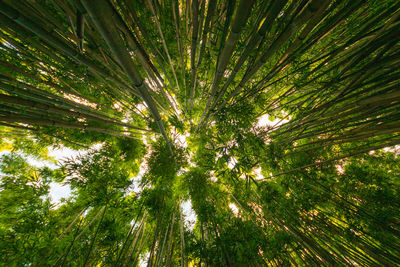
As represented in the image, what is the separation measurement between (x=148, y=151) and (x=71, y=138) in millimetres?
1941

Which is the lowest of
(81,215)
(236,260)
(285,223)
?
(285,223)

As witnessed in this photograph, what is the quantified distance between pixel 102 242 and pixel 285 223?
394 cm

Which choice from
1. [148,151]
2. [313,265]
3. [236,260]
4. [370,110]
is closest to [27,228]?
[148,151]

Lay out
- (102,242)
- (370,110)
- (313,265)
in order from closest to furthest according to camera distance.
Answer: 1. (370,110)
2. (313,265)
3. (102,242)

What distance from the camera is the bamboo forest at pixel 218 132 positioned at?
1525mm

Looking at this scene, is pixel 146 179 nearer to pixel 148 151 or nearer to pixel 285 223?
pixel 148 151

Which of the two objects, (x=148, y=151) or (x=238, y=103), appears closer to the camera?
(x=238, y=103)

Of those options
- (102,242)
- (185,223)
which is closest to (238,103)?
(185,223)

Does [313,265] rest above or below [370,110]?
below

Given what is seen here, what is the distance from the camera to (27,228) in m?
2.23

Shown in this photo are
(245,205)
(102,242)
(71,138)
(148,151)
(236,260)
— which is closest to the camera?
(236,260)

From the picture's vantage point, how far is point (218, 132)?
279 cm

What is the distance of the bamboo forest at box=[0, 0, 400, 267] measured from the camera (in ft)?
5.00

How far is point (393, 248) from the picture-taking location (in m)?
2.12
